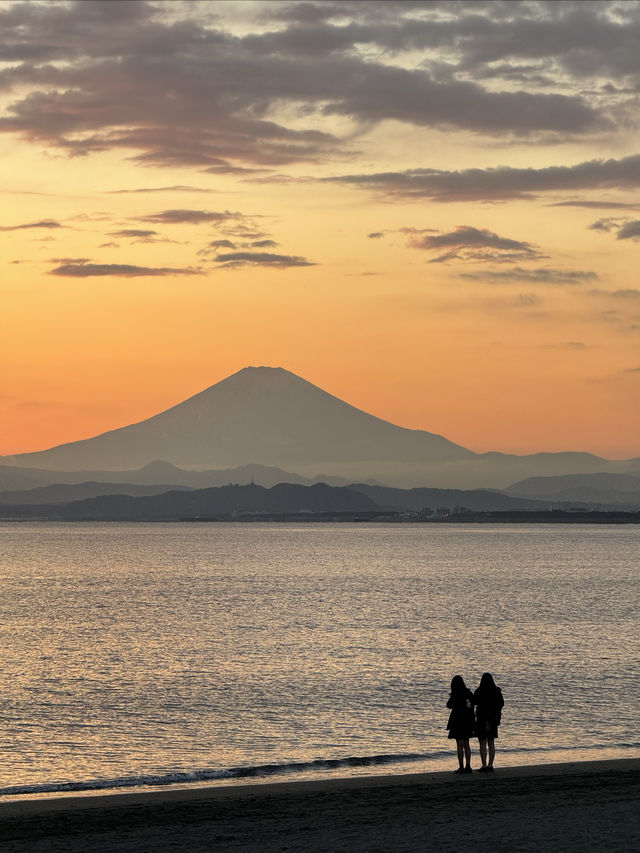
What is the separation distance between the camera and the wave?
27.3 metres

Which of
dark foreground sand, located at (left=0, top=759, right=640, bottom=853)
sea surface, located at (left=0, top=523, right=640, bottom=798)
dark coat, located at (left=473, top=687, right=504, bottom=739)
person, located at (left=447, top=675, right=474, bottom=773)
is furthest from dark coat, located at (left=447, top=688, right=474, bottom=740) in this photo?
sea surface, located at (left=0, top=523, right=640, bottom=798)

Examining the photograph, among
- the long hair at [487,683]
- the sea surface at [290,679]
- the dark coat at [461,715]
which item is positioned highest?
the long hair at [487,683]

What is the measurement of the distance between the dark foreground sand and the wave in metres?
2.04

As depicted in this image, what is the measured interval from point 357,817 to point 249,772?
9.28m

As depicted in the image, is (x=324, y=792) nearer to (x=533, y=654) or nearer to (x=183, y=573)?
(x=533, y=654)

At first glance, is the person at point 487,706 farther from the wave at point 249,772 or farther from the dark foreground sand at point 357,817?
the wave at point 249,772

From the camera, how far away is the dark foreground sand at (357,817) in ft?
60.7

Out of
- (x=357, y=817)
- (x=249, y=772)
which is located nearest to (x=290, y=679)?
(x=249, y=772)

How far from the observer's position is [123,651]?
5841 centimetres

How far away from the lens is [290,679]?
48.0 m

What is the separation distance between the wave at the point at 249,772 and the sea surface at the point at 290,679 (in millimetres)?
84

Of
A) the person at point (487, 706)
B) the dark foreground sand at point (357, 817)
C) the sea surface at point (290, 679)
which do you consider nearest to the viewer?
the dark foreground sand at point (357, 817)

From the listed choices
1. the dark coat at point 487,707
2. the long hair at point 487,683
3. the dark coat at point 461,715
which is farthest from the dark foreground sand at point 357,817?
the long hair at point 487,683

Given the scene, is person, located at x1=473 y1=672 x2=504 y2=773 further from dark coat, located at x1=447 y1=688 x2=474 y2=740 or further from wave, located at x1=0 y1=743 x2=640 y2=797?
wave, located at x1=0 y1=743 x2=640 y2=797
